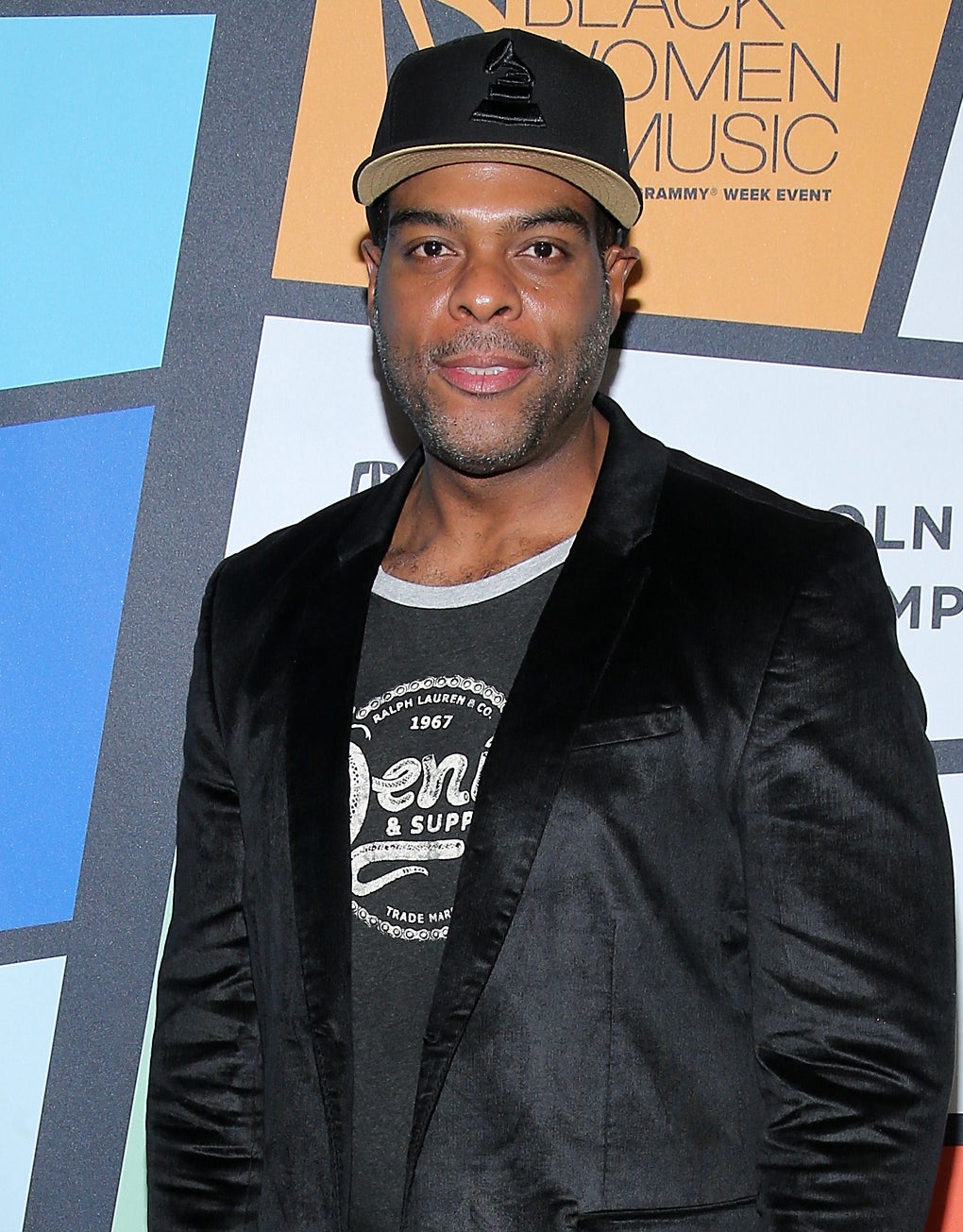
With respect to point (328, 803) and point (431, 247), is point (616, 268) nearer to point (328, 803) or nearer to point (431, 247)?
point (431, 247)

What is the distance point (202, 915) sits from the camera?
168cm

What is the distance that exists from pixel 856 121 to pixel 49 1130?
1859 mm

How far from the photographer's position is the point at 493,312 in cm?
153

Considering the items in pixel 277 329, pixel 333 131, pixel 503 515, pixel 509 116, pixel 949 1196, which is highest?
pixel 333 131

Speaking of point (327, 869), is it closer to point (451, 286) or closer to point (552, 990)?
point (552, 990)

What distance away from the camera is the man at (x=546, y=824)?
1333 mm

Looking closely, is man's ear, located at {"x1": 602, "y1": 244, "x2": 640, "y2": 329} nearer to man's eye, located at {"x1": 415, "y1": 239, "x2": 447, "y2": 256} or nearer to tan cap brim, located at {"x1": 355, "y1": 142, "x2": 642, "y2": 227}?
tan cap brim, located at {"x1": 355, "y1": 142, "x2": 642, "y2": 227}

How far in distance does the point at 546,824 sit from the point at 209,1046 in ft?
1.76

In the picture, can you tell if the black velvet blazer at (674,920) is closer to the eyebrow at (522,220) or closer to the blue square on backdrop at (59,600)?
the eyebrow at (522,220)

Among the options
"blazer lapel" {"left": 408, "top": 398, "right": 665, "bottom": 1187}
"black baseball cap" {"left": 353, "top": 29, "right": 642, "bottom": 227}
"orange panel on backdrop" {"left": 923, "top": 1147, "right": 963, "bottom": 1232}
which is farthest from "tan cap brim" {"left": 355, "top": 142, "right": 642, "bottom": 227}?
"orange panel on backdrop" {"left": 923, "top": 1147, "right": 963, "bottom": 1232}

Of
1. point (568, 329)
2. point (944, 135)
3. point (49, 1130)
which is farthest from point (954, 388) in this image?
point (49, 1130)

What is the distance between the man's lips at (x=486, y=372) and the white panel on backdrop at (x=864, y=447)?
2.14 feet

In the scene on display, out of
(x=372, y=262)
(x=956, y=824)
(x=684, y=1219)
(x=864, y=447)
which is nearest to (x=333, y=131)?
(x=372, y=262)

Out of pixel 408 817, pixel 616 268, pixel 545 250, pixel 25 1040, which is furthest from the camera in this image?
pixel 25 1040
